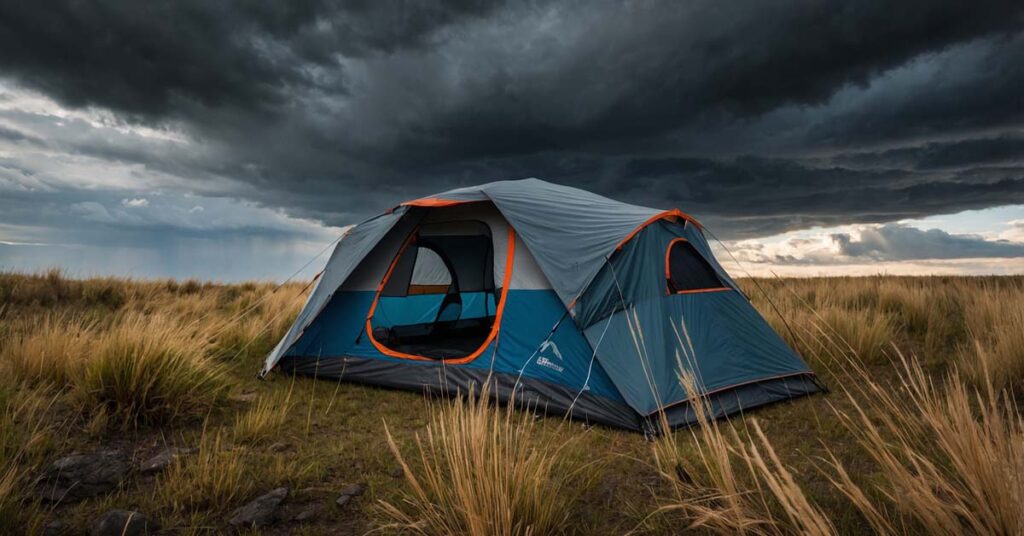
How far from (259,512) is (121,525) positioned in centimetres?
68

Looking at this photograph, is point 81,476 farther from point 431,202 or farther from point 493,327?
point 431,202

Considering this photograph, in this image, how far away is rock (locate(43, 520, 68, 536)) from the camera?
10.0ft

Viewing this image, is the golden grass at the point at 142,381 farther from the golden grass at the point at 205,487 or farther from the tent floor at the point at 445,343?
the tent floor at the point at 445,343

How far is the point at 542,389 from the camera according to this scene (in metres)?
5.51

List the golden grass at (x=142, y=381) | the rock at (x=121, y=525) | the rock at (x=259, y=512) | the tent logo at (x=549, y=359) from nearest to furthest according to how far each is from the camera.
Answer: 1. the rock at (x=121, y=525)
2. the rock at (x=259, y=512)
3. the golden grass at (x=142, y=381)
4. the tent logo at (x=549, y=359)

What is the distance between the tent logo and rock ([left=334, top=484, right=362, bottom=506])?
229 centimetres

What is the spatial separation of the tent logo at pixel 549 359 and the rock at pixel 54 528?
371 centimetres

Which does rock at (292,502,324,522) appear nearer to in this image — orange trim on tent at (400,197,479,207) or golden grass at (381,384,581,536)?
golden grass at (381,384,581,536)

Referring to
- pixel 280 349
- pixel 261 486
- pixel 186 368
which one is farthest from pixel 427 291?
pixel 261 486

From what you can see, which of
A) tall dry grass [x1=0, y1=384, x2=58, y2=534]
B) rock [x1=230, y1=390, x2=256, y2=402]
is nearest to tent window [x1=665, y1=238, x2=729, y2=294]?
rock [x1=230, y1=390, x2=256, y2=402]

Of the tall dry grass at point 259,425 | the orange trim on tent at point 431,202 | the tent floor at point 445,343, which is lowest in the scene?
the tall dry grass at point 259,425

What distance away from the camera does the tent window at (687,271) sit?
19.4 feet

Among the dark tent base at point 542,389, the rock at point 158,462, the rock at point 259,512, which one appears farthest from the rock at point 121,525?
the dark tent base at point 542,389

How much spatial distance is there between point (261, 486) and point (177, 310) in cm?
899
